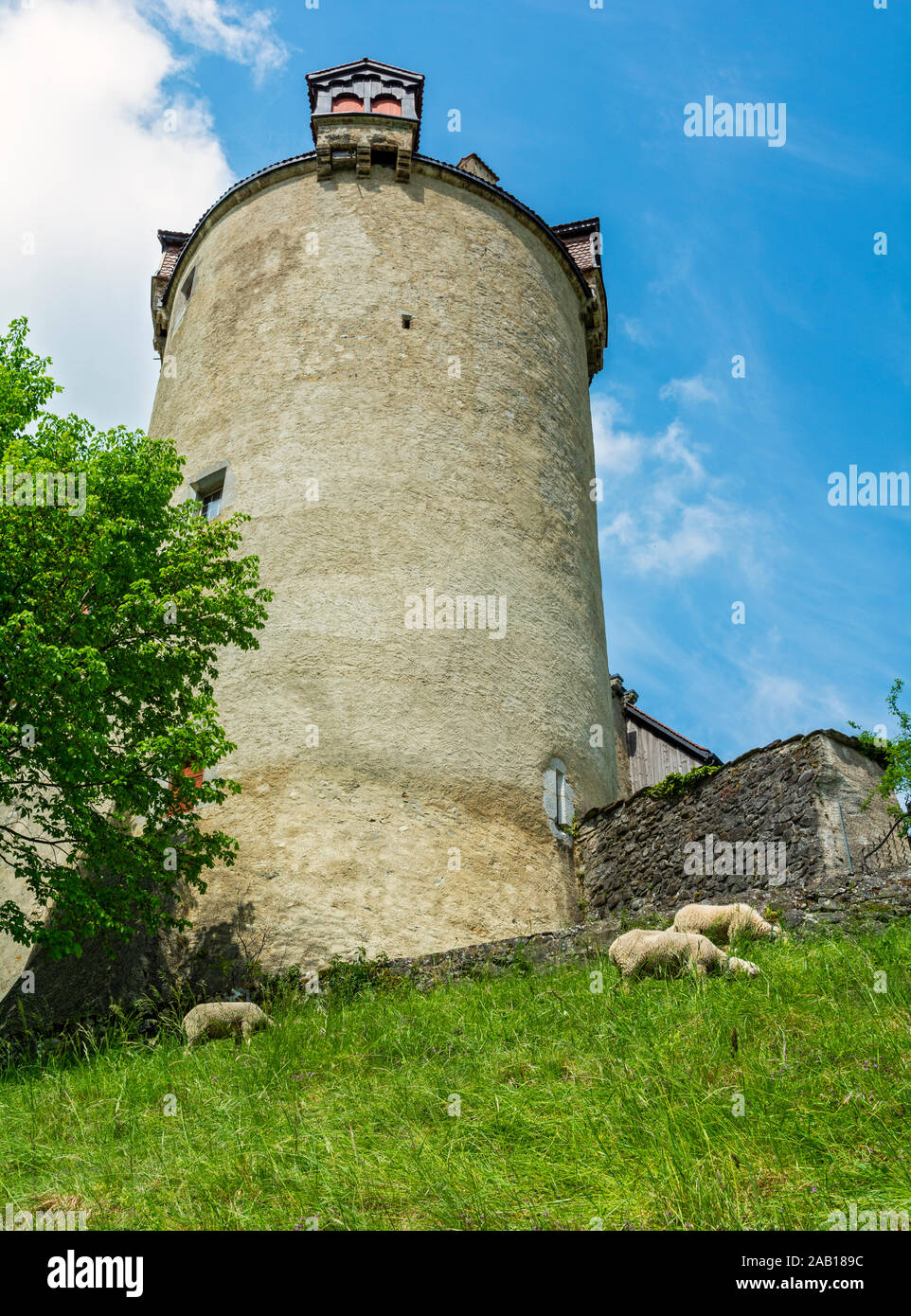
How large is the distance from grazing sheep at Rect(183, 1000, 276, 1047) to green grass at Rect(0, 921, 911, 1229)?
696mm

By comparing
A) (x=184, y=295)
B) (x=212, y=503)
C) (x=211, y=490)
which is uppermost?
(x=184, y=295)

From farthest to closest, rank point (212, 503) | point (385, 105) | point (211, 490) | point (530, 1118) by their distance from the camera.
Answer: point (385, 105) → point (211, 490) → point (212, 503) → point (530, 1118)

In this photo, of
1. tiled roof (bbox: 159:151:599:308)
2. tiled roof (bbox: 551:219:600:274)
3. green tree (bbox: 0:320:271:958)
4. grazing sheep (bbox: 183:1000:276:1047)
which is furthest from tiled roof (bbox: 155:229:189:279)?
grazing sheep (bbox: 183:1000:276:1047)

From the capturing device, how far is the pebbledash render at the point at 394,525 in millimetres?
12117

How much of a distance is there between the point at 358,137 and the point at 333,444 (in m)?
6.96

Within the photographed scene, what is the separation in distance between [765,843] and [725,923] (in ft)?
9.07

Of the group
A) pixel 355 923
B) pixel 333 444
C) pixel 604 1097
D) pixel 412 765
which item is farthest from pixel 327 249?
Result: pixel 604 1097

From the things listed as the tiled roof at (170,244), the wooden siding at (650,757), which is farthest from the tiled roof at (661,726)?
the tiled roof at (170,244)

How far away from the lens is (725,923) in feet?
28.2

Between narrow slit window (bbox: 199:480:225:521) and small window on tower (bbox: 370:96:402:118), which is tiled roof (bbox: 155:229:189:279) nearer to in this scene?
small window on tower (bbox: 370:96:402:118)

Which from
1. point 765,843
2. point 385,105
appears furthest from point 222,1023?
point 385,105

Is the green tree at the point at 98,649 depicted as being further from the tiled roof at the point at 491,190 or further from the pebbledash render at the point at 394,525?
the tiled roof at the point at 491,190

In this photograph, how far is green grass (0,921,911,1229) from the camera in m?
4.28

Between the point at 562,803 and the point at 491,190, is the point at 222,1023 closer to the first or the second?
the point at 562,803
